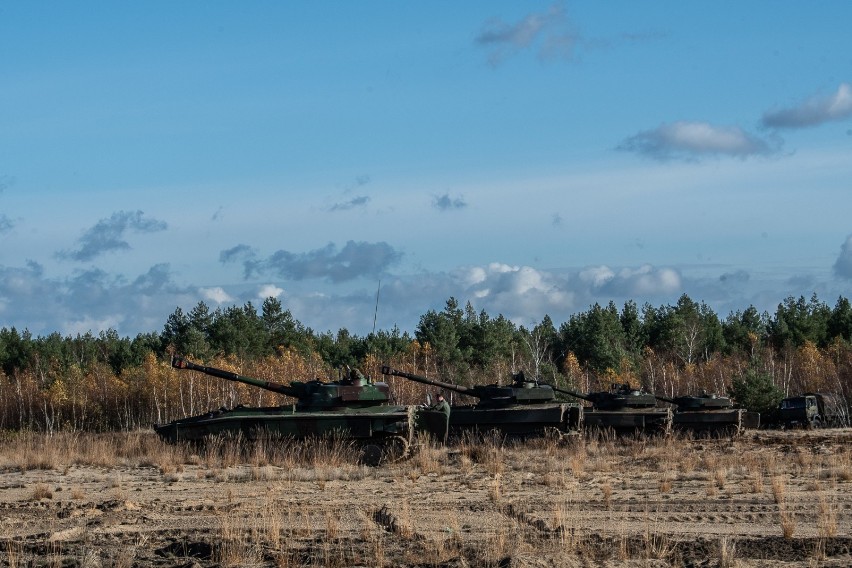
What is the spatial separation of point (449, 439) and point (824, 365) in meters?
40.0

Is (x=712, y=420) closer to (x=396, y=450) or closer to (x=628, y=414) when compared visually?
(x=628, y=414)

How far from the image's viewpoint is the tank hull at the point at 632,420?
32.0 metres

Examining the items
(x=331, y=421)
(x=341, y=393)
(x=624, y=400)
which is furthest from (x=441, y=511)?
(x=624, y=400)

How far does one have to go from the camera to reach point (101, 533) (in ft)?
45.5

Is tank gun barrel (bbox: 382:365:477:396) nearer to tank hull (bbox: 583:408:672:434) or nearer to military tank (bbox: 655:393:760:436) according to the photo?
tank hull (bbox: 583:408:672:434)

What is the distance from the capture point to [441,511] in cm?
1567

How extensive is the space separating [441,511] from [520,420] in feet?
49.3

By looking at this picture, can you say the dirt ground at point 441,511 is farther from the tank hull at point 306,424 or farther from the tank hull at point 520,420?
the tank hull at point 520,420

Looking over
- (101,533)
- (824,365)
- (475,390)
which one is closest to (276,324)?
(824,365)

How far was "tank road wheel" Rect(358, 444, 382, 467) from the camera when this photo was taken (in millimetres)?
25047

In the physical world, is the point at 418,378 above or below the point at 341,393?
above

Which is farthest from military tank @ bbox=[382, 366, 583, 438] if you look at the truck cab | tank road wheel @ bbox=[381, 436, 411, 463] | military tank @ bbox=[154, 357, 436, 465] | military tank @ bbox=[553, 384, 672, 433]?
the truck cab

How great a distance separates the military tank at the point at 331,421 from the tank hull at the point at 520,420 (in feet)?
15.1

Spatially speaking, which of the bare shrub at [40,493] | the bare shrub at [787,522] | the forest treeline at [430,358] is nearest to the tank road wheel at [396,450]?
the bare shrub at [40,493]
